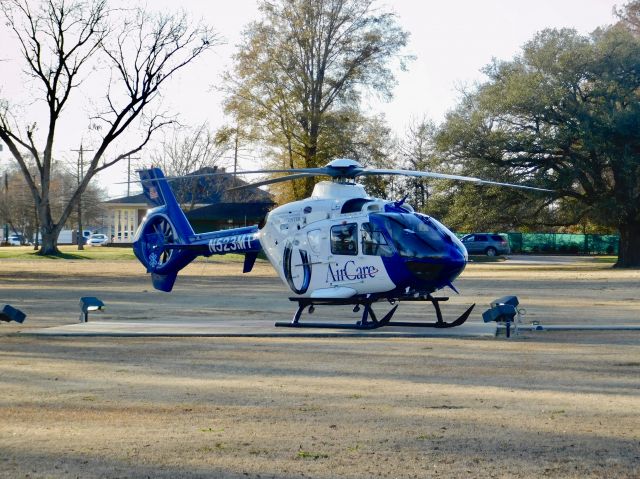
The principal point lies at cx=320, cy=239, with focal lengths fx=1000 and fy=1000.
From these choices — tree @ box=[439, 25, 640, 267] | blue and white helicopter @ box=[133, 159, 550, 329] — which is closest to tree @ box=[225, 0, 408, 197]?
tree @ box=[439, 25, 640, 267]

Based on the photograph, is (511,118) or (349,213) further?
(511,118)

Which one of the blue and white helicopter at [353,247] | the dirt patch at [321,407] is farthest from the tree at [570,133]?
the dirt patch at [321,407]

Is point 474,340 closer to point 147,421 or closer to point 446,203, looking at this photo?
point 147,421

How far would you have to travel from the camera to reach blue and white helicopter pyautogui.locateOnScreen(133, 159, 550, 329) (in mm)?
17844

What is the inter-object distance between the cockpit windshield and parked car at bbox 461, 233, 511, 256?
52981 millimetres

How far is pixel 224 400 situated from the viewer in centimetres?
1090

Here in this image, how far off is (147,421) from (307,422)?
153cm

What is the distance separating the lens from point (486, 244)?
233 ft

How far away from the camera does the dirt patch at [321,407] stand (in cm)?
779

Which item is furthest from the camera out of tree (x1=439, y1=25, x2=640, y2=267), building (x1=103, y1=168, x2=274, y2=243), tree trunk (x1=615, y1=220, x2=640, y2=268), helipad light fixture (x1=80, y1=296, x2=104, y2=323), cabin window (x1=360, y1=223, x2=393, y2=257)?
building (x1=103, y1=168, x2=274, y2=243)

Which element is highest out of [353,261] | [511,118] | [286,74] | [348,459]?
[286,74]

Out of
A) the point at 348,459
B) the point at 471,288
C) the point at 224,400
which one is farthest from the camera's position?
the point at 471,288

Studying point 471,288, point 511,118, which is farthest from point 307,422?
point 511,118

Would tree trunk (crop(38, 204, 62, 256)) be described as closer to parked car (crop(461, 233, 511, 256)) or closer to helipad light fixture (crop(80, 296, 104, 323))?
parked car (crop(461, 233, 511, 256))
